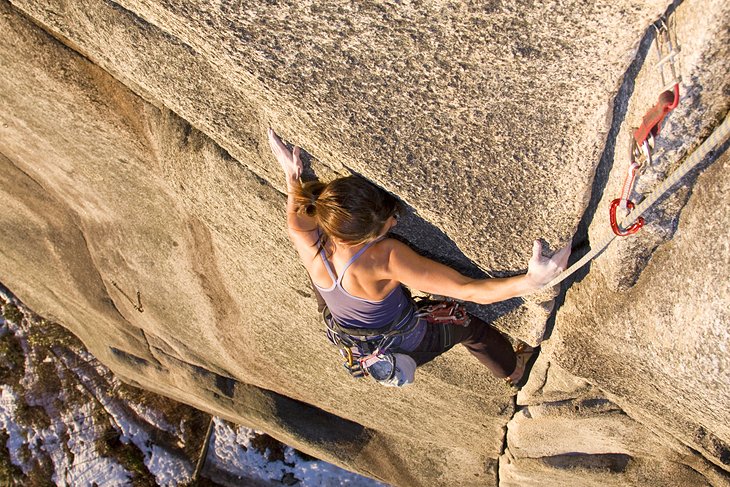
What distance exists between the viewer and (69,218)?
4461 millimetres

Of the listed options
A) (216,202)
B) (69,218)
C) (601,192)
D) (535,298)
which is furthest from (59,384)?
(601,192)

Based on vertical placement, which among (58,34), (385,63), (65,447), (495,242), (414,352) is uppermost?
(385,63)

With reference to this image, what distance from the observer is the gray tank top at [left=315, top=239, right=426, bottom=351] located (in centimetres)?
268

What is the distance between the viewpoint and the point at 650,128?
5.95 feet

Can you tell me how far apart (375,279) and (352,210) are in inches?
17.4

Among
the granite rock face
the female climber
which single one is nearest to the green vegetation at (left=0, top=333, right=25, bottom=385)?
the granite rock face

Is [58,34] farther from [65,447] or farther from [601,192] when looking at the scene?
[65,447]

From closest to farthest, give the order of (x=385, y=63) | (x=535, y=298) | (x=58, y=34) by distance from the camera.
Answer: (x=385, y=63)
(x=535, y=298)
(x=58, y=34)

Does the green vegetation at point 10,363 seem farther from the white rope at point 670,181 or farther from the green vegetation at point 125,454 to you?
the white rope at point 670,181

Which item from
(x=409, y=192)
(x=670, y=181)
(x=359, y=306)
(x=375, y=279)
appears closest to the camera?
(x=670, y=181)

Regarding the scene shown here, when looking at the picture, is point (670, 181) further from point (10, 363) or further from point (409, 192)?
point (10, 363)

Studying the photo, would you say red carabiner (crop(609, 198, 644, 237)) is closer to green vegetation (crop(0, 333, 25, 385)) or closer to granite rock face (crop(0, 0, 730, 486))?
granite rock face (crop(0, 0, 730, 486))

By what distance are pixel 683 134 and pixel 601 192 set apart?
16.5 inches

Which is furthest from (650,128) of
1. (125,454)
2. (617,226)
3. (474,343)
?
(125,454)
